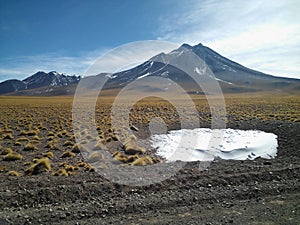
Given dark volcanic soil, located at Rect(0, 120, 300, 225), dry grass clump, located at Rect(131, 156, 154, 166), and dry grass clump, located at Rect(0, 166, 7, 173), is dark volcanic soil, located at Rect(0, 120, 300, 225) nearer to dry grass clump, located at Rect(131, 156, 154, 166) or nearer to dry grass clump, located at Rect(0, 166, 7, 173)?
dry grass clump, located at Rect(0, 166, 7, 173)

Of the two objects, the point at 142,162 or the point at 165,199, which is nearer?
the point at 165,199

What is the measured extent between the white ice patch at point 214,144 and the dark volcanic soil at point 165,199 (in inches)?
179

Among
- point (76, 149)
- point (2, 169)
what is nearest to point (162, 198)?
point (2, 169)

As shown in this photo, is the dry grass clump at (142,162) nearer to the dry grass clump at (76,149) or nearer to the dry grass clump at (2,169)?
the dry grass clump at (76,149)

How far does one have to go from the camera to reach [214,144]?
57.6ft

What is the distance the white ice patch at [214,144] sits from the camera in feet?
47.3

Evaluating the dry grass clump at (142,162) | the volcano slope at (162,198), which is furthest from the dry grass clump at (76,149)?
the dry grass clump at (142,162)

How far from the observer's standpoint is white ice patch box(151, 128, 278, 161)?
47.3 feet

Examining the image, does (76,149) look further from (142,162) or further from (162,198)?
(162,198)

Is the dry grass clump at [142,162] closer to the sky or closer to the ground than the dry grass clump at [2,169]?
closer to the sky

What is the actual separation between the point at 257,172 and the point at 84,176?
6.22 metres

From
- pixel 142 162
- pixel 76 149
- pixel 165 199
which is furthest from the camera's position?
pixel 76 149

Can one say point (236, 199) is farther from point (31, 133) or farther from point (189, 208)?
point (31, 133)

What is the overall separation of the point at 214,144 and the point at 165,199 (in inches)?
425
